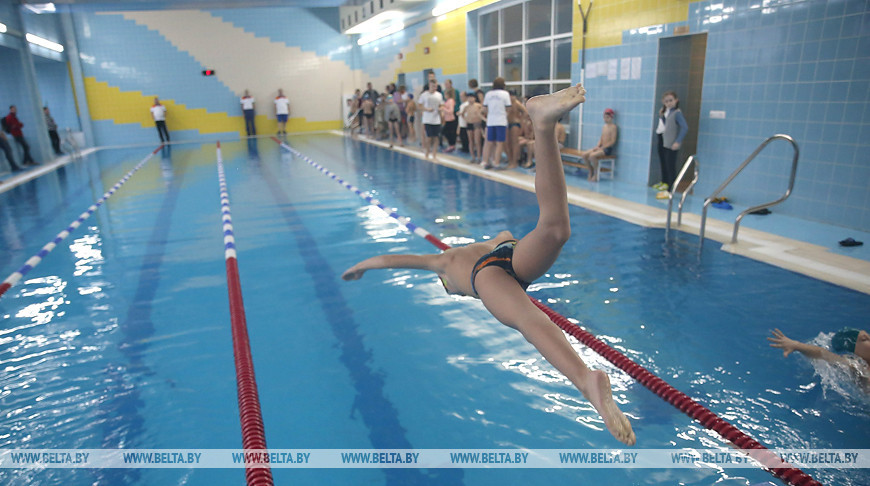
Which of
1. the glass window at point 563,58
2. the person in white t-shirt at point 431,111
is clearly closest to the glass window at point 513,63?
the glass window at point 563,58

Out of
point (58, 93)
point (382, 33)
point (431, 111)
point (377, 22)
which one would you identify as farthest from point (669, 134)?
point (58, 93)

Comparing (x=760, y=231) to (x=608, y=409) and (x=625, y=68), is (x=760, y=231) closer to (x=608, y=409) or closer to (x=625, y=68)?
(x=625, y=68)

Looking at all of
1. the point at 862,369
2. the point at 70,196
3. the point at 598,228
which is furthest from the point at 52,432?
the point at 70,196

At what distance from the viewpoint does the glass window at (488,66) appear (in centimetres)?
1373

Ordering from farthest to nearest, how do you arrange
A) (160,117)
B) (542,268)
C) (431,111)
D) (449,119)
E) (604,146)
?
1. (160,117)
2. (449,119)
3. (431,111)
4. (604,146)
5. (542,268)

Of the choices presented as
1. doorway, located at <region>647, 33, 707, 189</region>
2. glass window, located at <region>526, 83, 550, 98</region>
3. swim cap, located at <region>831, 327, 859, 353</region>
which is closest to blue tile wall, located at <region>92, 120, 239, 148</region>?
glass window, located at <region>526, 83, 550, 98</region>

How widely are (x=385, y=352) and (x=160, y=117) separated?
63.3ft

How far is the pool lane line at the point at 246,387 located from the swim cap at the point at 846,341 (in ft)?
9.51

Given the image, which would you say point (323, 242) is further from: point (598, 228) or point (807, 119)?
point (807, 119)

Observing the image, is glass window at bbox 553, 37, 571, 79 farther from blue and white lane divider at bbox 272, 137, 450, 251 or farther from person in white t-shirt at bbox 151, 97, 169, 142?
person in white t-shirt at bbox 151, 97, 169, 142

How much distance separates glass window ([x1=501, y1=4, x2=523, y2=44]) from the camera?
12.5 m

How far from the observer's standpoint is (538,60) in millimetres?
11961

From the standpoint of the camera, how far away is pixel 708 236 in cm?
584

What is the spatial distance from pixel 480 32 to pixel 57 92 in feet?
47.4
